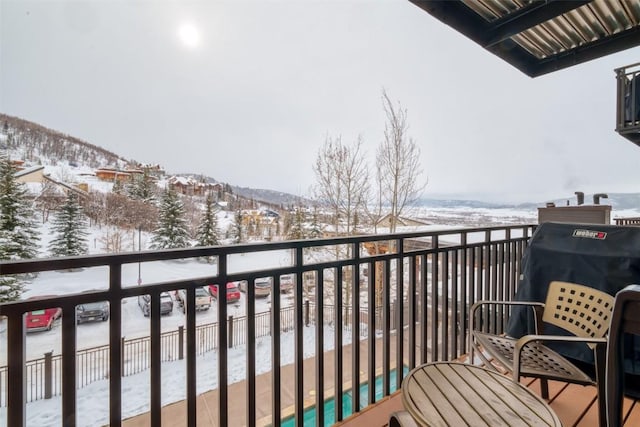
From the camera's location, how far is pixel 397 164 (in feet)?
40.1

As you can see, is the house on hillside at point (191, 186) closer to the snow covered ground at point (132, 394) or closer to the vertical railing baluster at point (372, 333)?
the snow covered ground at point (132, 394)

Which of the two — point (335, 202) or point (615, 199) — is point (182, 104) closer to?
point (335, 202)

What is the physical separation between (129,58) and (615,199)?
54.0 ft

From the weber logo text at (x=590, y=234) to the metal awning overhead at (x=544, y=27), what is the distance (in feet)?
4.54

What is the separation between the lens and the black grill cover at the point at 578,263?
5.64 feet

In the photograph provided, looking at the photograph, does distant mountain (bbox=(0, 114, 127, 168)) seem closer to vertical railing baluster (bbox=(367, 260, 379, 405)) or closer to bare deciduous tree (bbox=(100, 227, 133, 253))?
bare deciduous tree (bbox=(100, 227, 133, 253))

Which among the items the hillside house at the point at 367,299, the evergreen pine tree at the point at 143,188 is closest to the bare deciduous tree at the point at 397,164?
the evergreen pine tree at the point at 143,188

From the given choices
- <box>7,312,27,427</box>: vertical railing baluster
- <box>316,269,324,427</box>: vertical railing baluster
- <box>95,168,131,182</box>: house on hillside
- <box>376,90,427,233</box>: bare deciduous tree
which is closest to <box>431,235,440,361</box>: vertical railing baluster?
<box>316,269,324,427</box>: vertical railing baluster

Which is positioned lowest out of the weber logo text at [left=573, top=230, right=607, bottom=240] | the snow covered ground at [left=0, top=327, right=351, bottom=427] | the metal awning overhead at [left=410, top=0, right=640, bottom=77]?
the snow covered ground at [left=0, top=327, right=351, bottom=427]

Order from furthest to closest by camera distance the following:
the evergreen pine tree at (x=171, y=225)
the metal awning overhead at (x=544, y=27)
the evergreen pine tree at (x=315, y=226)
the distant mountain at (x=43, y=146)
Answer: the evergreen pine tree at (x=315, y=226)
the evergreen pine tree at (x=171, y=225)
the distant mountain at (x=43, y=146)
the metal awning overhead at (x=544, y=27)

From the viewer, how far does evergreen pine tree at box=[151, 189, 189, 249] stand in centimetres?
1092

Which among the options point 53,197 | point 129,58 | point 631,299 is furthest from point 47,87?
point 631,299

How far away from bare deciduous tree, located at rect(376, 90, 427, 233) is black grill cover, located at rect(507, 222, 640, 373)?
1022 centimetres

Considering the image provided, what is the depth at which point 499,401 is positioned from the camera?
1.10 m
